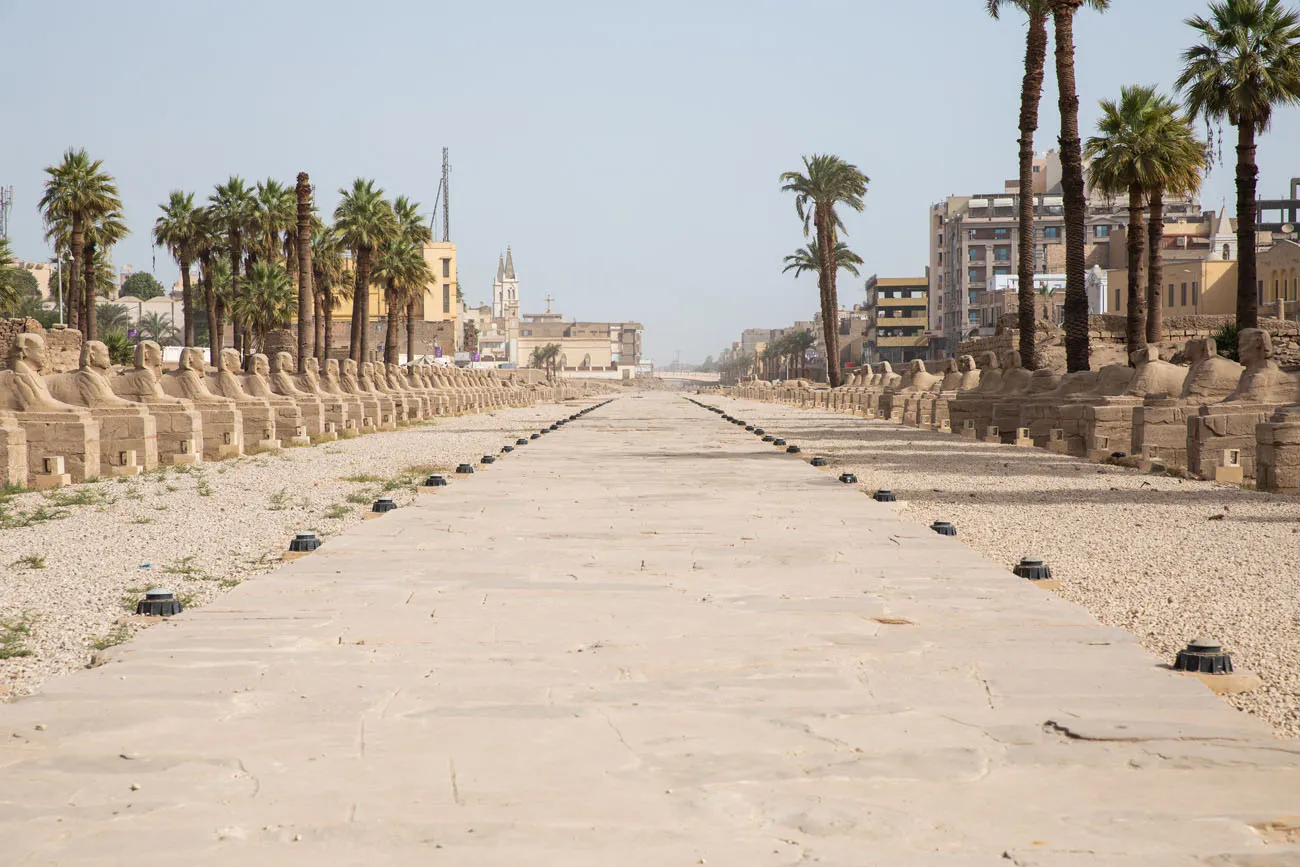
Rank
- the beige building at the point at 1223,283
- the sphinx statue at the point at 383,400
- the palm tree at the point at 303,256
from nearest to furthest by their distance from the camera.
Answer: the sphinx statue at the point at 383,400 → the palm tree at the point at 303,256 → the beige building at the point at 1223,283

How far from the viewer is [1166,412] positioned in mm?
17156

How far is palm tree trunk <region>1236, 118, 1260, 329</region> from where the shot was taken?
25.4 m

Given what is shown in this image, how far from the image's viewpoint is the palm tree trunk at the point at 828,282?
2276 inches

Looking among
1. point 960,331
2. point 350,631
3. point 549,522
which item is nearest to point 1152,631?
point 350,631

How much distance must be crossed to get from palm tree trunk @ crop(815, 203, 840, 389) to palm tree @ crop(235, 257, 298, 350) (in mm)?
27506

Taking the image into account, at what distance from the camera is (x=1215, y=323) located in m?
51.8

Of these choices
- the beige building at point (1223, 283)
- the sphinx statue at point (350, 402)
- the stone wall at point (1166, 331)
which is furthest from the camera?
the beige building at point (1223, 283)

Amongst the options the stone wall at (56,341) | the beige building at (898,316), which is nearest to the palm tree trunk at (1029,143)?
the stone wall at (56,341)

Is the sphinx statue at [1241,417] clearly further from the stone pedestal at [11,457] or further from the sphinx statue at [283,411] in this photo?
the sphinx statue at [283,411]

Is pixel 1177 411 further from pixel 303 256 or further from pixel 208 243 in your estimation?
pixel 208 243

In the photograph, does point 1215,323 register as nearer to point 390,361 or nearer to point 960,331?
point 390,361

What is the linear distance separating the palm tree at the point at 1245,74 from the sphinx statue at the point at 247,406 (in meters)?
19.4

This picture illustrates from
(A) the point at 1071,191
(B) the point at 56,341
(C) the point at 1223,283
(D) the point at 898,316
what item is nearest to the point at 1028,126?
(A) the point at 1071,191

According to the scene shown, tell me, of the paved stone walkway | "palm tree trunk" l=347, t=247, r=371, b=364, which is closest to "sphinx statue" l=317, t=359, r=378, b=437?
"palm tree trunk" l=347, t=247, r=371, b=364
